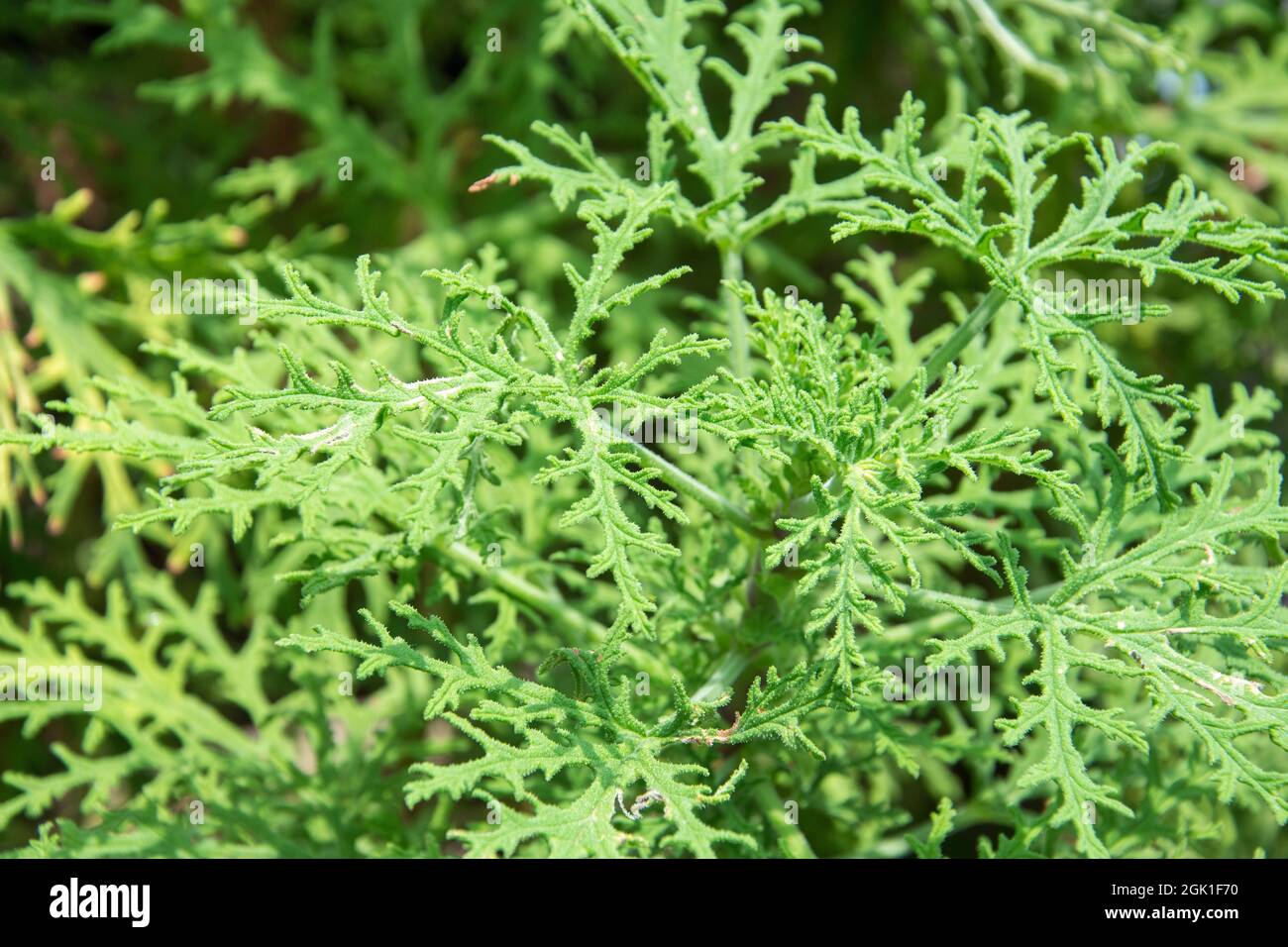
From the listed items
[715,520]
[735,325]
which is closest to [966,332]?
[735,325]

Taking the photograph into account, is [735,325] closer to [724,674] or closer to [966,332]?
[966,332]

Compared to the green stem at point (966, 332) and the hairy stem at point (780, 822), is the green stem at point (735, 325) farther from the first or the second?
the hairy stem at point (780, 822)

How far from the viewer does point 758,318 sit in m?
1.28

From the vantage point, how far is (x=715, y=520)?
157cm

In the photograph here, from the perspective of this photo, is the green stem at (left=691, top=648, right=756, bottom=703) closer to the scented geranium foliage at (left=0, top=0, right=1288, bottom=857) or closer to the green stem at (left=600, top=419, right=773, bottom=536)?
the scented geranium foliage at (left=0, top=0, right=1288, bottom=857)

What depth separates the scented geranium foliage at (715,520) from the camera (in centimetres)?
116

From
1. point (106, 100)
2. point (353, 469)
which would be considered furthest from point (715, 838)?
point (106, 100)

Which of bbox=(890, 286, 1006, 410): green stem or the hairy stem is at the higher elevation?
bbox=(890, 286, 1006, 410): green stem

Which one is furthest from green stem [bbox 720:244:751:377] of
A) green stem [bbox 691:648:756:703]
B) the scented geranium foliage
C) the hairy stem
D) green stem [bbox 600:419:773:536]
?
the hairy stem

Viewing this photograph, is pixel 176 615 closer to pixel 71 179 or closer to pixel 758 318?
pixel 758 318

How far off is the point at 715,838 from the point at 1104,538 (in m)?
0.55

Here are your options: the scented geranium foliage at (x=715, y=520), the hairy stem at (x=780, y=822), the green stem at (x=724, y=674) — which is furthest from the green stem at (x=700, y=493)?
the hairy stem at (x=780, y=822)

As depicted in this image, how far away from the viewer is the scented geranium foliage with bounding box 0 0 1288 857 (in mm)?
1158
